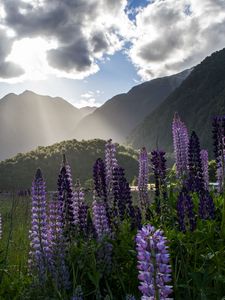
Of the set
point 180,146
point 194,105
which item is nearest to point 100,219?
point 180,146

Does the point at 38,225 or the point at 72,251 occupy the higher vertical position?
the point at 38,225

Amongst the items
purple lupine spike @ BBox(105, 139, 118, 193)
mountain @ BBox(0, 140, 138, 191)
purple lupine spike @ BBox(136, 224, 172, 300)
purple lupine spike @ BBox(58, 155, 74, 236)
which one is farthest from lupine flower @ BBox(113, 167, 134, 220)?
mountain @ BBox(0, 140, 138, 191)

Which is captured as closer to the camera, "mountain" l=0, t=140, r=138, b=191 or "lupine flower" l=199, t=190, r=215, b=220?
"lupine flower" l=199, t=190, r=215, b=220

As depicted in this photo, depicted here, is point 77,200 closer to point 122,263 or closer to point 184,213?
point 122,263

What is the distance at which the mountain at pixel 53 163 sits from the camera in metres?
45.5

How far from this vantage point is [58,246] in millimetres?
4684

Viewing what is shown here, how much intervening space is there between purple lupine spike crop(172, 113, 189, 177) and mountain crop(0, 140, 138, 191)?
33.1 metres

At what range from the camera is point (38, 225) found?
5.39m

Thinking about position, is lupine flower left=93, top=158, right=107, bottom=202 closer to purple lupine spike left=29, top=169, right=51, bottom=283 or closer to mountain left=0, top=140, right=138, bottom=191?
purple lupine spike left=29, top=169, right=51, bottom=283

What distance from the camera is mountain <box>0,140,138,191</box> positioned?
149 feet

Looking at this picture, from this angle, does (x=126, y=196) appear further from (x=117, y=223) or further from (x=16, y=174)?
(x=16, y=174)

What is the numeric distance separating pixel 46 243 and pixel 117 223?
97cm

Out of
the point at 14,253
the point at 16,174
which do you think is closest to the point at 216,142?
the point at 14,253

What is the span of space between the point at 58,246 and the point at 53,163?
4399 cm
